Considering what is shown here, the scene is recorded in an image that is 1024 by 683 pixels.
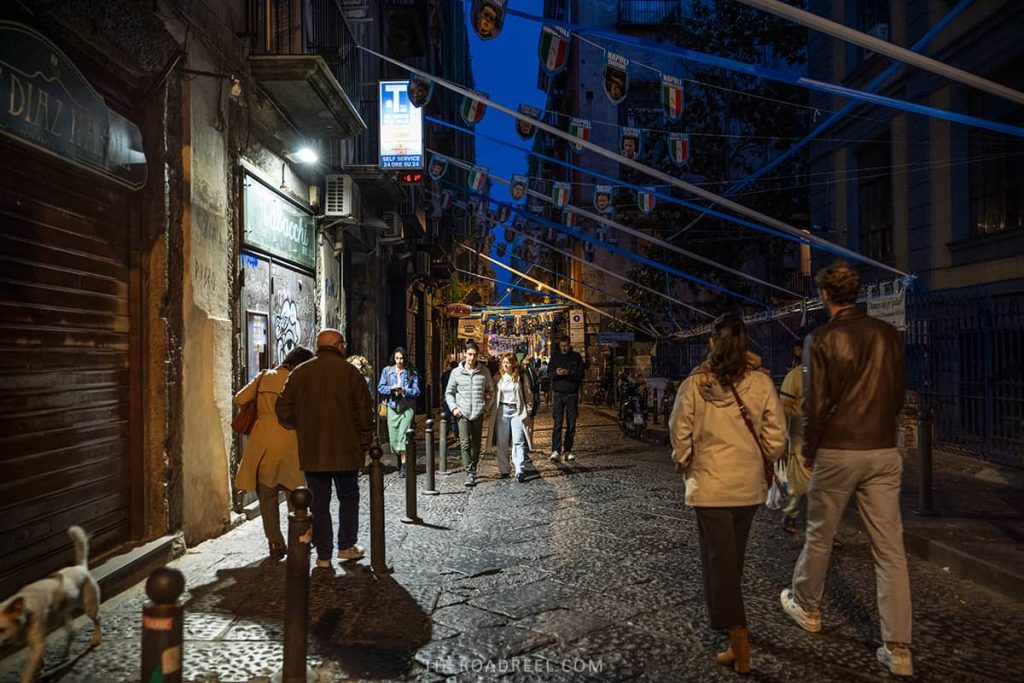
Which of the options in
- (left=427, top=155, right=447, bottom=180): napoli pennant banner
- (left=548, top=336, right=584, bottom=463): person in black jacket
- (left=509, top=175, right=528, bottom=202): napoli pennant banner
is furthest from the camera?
(left=509, top=175, right=528, bottom=202): napoli pennant banner

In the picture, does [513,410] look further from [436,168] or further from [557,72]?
[436,168]

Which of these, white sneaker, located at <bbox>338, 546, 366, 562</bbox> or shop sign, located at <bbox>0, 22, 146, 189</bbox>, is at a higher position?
shop sign, located at <bbox>0, 22, 146, 189</bbox>

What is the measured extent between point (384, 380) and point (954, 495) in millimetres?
7657

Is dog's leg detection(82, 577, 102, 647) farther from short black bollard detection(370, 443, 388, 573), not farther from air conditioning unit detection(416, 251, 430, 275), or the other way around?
air conditioning unit detection(416, 251, 430, 275)

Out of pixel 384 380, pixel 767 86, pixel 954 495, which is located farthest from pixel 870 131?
pixel 384 380

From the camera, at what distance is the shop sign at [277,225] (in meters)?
8.99

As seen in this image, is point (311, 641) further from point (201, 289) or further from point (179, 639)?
point (201, 289)

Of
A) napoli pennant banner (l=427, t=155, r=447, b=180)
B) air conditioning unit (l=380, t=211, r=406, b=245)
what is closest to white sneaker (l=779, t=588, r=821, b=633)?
air conditioning unit (l=380, t=211, r=406, b=245)

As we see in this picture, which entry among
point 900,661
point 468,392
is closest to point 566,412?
point 468,392

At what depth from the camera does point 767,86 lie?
2145 centimetres

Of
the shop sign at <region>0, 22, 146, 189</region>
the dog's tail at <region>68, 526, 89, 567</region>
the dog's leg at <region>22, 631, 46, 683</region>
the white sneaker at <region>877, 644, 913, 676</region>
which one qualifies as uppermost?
the shop sign at <region>0, 22, 146, 189</region>

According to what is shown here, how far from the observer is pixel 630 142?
632 inches

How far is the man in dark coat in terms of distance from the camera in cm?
602

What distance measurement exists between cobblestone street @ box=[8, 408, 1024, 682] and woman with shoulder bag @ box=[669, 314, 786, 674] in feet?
1.45
